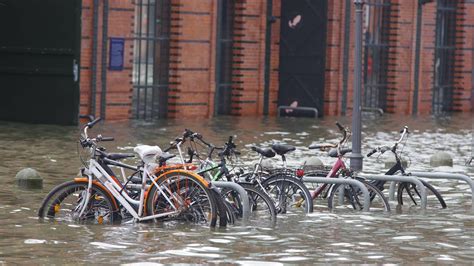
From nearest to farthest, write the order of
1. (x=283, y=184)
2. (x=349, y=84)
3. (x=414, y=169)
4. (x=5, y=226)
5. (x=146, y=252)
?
1. (x=146, y=252)
2. (x=5, y=226)
3. (x=283, y=184)
4. (x=414, y=169)
5. (x=349, y=84)

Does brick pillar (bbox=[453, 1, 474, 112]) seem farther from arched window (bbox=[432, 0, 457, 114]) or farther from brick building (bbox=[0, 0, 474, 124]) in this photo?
arched window (bbox=[432, 0, 457, 114])

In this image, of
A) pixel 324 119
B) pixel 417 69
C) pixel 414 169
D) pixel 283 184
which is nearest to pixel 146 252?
pixel 283 184

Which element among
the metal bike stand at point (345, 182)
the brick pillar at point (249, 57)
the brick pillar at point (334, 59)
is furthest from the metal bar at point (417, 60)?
the metal bike stand at point (345, 182)

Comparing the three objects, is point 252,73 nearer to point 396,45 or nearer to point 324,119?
point 324,119

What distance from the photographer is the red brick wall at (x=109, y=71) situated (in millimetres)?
29781

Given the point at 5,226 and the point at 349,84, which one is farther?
the point at 349,84

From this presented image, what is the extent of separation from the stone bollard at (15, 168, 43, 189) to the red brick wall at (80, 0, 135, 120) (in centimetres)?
1338

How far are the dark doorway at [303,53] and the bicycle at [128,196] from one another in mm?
22086

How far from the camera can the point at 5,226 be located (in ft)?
42.7

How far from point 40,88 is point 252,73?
9.11m

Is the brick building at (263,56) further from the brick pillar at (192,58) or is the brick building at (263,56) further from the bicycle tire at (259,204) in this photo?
the bicycle tire at (259,204)

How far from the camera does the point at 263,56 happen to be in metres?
35.5

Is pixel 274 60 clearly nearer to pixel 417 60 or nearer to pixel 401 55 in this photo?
pixel 401 55

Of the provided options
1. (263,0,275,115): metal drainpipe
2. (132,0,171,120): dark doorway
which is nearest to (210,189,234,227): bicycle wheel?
(132,0,171,120): dark doorway
